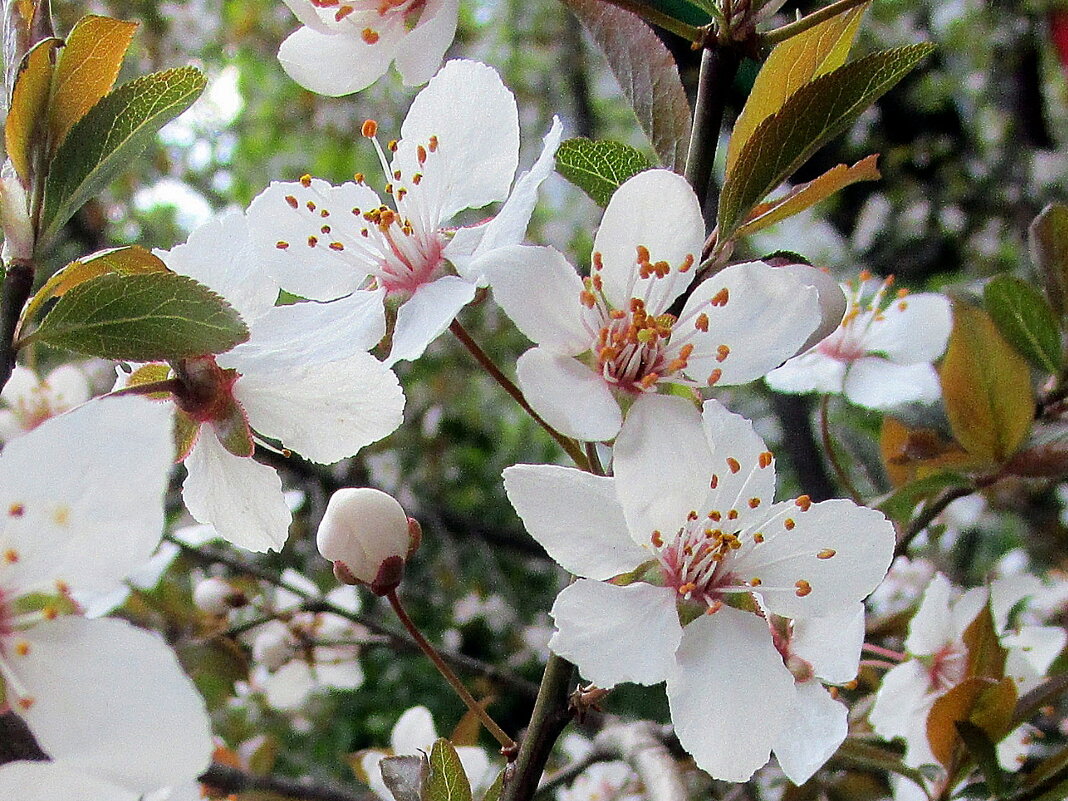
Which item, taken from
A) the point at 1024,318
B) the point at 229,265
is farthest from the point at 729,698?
the point at 1024,318

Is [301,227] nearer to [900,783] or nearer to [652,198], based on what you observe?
[652,198]

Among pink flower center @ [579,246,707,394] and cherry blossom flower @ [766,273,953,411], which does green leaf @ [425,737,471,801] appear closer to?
pink flower center @ [579,246,707,394]

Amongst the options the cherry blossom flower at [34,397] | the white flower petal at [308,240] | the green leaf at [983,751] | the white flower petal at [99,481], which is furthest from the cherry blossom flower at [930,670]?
the cherry blossom flower at [34,397]

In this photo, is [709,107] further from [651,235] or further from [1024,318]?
[1024,318]

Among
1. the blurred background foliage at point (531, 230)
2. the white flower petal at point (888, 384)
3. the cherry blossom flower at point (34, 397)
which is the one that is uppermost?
the white flower petal at point (888, 384)

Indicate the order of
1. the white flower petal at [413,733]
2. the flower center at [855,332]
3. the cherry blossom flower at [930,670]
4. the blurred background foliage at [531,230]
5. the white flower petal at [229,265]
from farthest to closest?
the blurred background foliage at [531,230]
the white flower petal at [413,733]
the flower center at [855,332]
the cherry blossom flower at [930,670]
the white flower petal at [229,265]

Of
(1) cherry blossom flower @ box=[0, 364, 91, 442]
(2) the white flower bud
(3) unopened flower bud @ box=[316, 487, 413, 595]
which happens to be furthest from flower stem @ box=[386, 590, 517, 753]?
(1) cherry blossom flower @ box=[0, 364, 91, 442]

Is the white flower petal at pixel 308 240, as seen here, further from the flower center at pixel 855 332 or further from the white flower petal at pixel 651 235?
the flower center at pixel 855 332
